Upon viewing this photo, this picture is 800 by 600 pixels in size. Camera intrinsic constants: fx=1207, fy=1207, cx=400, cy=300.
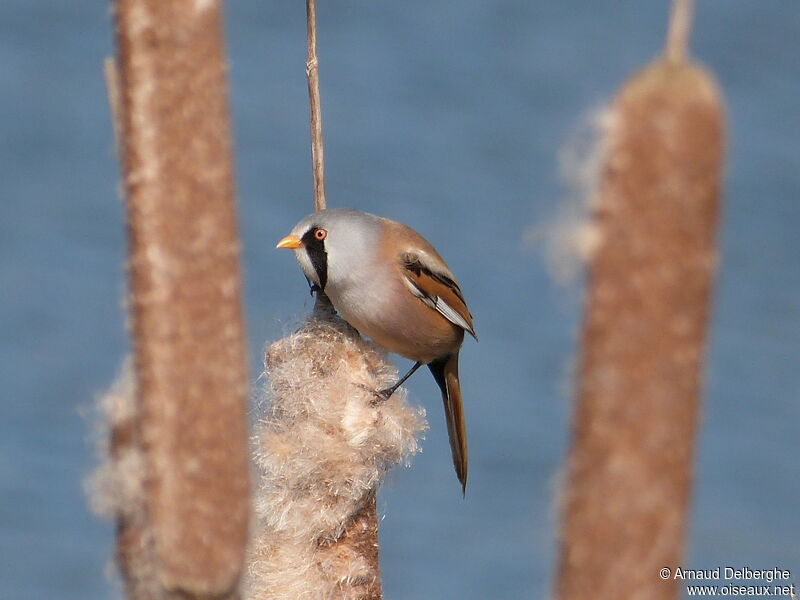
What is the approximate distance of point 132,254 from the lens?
135 cm

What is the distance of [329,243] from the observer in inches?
134

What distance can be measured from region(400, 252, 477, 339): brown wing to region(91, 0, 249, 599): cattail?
2416 millimetres

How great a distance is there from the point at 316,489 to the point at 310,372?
13.3 inches

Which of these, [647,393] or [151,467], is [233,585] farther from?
[647,393]

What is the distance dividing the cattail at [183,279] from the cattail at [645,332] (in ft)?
1.40

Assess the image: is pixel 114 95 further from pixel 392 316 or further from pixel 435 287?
pixel 435 287

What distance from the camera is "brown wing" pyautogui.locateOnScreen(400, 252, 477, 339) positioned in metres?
3.79

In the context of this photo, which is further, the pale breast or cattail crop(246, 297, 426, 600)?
the pale breast

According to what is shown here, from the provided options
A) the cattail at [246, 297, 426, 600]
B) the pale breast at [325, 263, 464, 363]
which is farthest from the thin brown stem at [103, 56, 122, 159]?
the pale breast at [325, 263, 464, 363]

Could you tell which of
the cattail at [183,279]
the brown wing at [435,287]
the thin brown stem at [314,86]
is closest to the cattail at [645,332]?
the cattail at [183,279]

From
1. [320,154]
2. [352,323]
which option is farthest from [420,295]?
[320,154]

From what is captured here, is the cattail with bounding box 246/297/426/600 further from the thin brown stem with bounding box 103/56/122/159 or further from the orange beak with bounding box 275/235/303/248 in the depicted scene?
the thin brown stem with bounding box 103/56/122/159

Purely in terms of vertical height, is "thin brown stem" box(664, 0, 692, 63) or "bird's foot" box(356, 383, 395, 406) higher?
"bird's foot" box(356, 383, 395, 406)

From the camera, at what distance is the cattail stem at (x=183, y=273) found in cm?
133
